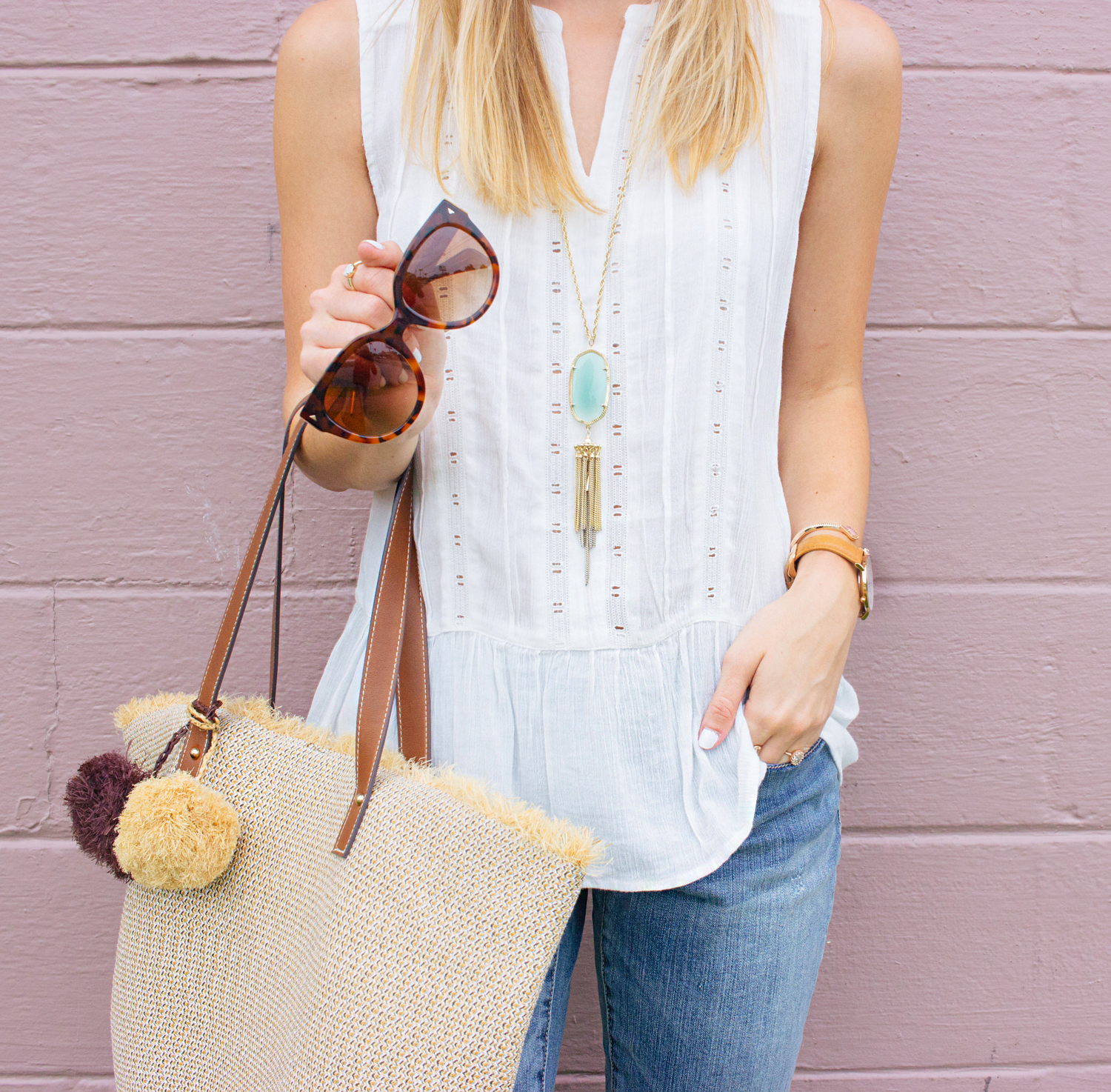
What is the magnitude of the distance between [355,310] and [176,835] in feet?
1.48

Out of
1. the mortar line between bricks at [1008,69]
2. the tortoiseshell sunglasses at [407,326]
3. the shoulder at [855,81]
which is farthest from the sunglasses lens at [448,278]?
the mortar line between bricks at [1008,69]

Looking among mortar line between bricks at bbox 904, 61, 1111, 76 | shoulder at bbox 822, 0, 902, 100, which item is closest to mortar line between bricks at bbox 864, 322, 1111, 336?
mortar line between bricks at bbox 904, 61, 1111, 76

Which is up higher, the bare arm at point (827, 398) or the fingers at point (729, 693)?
the bare arm at point (827, 398)

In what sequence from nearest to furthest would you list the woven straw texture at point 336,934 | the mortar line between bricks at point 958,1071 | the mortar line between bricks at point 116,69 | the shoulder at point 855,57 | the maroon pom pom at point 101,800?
the woven straw texture at point 336,934
the maroon pom pom at point 101,800
the shoulder at point 855,57
the mortar line between bricks at point 116,69
the mortar line between bricks at point 958,1071

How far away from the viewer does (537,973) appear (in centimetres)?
62

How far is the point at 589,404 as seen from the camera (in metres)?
0.79

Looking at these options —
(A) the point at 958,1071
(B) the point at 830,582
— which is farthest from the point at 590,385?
(A) the point at 958,1071

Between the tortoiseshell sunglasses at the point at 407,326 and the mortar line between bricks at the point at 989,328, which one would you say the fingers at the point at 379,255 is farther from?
the mortar line between bricks at the point at 989,328

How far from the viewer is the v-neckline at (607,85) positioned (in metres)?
0.81

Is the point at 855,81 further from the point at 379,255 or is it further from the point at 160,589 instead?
the point at 160,589

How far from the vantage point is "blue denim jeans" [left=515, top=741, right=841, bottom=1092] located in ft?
2.58

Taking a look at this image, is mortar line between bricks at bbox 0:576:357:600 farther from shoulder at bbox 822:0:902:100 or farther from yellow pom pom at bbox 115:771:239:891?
shoulder at bbox 822:0:902:100

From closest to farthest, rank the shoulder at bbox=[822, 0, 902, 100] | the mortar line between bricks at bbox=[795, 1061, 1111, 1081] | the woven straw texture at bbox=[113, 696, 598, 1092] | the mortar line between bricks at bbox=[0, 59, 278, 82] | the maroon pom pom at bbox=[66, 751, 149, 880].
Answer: the woven straw texture at bbox=[113, 696, 598, 1092], the maroon pom pom at bbox=[66, 751, 149, 880], the shoulder at bbox=[822, 0, 902, 100], the mortar line between bricks at bbox=[0, 59, 278, 82], the mortar line between bricks at bbox=[795, 1061, 1111, 1081]

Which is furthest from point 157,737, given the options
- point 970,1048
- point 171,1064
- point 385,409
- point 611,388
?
point 970,1048
